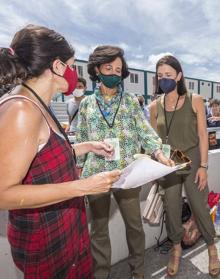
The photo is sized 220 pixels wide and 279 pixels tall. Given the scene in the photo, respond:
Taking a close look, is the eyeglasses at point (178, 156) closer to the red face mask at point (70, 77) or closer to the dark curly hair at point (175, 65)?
the dark curly hair at point (175, 65)

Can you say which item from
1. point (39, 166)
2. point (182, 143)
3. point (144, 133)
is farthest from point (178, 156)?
point (39, 166)

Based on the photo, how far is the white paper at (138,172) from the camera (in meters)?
1.18

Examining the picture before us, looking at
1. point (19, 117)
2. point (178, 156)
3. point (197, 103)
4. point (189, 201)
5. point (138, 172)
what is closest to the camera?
point (19, 117)

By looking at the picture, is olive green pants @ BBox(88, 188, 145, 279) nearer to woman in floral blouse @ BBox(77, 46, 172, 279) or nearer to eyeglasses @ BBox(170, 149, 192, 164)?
woman in floral blouse @ BBox(77, 46, 172, 279)

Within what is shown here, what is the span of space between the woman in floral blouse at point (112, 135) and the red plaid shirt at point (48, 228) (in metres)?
0.77

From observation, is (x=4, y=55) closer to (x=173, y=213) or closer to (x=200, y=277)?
(x=173, y=213)

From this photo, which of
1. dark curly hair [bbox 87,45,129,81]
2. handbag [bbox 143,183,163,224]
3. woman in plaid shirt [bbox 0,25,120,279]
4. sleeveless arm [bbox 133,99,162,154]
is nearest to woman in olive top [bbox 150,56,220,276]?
handbag [bbox 143,183,163,224]

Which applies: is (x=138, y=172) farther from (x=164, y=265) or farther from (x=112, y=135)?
(x=164, y=265)

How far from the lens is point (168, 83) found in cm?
234

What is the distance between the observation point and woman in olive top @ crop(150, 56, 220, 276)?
2334mm

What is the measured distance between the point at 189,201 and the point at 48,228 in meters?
1.62

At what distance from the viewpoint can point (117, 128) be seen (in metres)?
2.02

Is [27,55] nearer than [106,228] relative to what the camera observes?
Yes

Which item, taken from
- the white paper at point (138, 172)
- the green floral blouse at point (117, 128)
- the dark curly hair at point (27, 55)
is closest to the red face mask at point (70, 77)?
the dark curly hair at point (27, 55)
